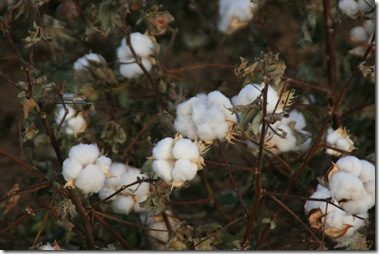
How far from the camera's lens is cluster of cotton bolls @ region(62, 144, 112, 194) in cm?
166

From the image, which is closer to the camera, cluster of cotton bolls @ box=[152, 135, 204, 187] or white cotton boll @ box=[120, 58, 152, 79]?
cluster of cotton bolls @ box=[152, 135, 204, 187]

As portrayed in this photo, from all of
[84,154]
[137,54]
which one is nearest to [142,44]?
[137,54]

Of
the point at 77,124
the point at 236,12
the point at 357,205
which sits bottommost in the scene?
the point at 357,205

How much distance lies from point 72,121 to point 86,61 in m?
0.22

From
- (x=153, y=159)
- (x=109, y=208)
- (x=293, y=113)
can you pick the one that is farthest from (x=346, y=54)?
(x=153, y=159)

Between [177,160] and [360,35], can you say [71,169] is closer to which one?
[177,160]

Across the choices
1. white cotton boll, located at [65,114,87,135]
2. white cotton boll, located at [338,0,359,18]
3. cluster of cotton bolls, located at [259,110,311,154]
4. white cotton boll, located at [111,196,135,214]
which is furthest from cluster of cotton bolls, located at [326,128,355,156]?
white cotton boll, located at [65,114,87,135]

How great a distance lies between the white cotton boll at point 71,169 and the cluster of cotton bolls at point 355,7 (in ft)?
2.14

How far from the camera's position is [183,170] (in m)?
1.51

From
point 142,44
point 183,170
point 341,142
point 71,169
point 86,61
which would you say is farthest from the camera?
point 86,61

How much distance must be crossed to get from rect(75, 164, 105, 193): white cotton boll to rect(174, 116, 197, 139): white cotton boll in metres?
0.18

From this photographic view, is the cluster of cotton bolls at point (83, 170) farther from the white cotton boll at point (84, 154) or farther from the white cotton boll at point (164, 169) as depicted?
the white cotton boll at point (164, 169)

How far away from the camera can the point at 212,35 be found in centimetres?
287

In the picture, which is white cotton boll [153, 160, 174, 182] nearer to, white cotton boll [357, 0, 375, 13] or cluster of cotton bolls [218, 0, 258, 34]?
white cotton boll [357, 0, 375, 13]
